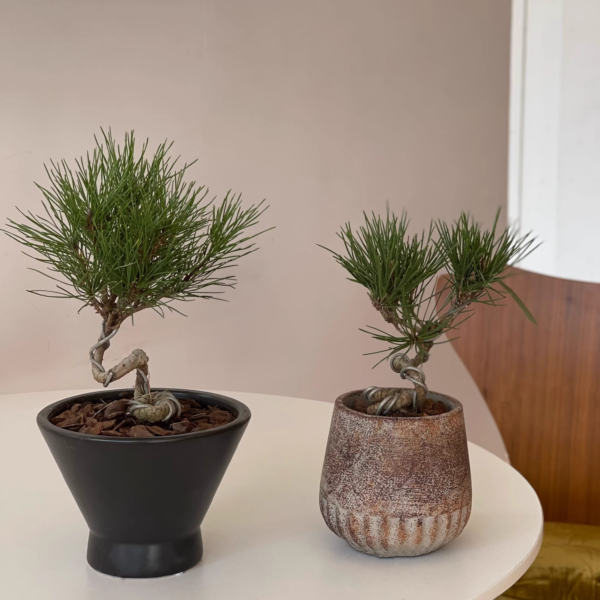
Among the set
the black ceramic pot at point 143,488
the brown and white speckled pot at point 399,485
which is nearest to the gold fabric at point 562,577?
the brown and white speckled pot at point 399,485

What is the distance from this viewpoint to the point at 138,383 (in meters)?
0.60

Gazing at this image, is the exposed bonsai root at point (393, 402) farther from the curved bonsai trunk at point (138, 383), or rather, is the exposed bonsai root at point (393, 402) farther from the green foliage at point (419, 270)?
the curved bonsai trunk at point (138, 383)

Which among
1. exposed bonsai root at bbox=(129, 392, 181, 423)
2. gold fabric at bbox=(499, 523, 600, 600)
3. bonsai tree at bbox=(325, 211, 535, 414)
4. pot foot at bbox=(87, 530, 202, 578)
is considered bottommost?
gold fabric at bbox=(499, 523, 600, 600)

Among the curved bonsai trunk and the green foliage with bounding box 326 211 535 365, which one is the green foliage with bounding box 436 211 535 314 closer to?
the green foliage with bounding box 326 211 535 365

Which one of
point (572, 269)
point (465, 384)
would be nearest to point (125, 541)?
point (465, 384)

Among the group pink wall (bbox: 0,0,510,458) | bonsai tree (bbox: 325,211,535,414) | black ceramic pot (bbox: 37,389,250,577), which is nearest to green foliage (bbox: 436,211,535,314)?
bonsai tree (bbox: 325,211,535,414)

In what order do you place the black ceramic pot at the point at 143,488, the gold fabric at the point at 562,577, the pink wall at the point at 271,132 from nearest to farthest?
1. the black ceramic pot at the point at 143,488
2. the gold fabric at the point at 562,577
3. the pink wall at the point at 271,132

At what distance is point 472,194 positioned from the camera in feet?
7.20

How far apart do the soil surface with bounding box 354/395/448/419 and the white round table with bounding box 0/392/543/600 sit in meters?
0.12

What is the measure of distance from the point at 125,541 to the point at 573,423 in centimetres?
111

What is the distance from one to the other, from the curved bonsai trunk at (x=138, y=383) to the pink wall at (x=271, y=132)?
110 cm

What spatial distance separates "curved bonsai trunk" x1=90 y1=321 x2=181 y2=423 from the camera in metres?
0.57

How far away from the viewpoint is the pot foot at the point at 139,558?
0.56m

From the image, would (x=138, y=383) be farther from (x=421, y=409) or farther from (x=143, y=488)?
(x=421, y=409)
